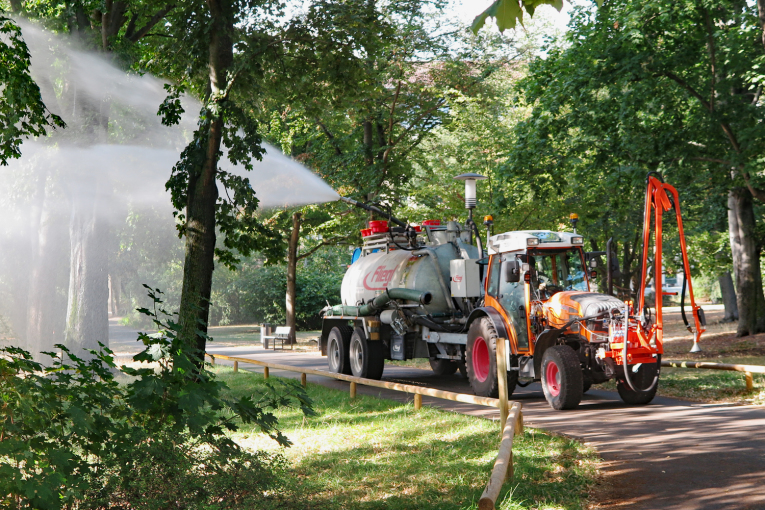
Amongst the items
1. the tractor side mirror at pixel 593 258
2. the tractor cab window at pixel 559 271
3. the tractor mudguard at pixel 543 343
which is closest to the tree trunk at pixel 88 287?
the tractor cab window at pixel 559 271

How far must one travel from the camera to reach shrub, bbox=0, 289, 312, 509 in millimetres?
4164

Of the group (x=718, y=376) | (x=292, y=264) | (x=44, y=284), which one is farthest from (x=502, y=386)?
(x=44, y=284)

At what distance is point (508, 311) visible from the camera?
11289mm

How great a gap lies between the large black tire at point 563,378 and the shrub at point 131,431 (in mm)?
5438

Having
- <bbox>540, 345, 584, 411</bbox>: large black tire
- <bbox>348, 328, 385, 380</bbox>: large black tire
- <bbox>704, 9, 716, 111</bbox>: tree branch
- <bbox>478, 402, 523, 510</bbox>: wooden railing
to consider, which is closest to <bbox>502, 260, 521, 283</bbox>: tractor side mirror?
<bbox>540, 345, 584, 411</bbox>: large black tire

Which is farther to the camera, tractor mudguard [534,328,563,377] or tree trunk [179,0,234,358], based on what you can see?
tree trunk [179,0,234,358]

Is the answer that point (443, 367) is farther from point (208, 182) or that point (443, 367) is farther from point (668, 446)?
point (668, 446)

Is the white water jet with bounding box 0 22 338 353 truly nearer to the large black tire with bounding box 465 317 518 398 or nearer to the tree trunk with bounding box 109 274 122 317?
the large black tire with bounding box 465 317 518 398

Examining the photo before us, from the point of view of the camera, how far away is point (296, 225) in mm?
25453

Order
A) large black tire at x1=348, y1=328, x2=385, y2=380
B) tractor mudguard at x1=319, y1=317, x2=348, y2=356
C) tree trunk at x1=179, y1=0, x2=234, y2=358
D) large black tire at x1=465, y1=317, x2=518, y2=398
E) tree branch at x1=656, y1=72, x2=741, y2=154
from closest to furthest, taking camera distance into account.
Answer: tree trunk at x1=179, y1=0, x2=234, y2=358
large black tire at x1=465, y1=317, x2=518, y2=398
large black tire at x1=348, y1=328, x2=385, y2=380
tree branch at x1=656, y1=72, x2=741, y2=154
tractor mudguard at x1=319, y1=317, x2=348, y2=356

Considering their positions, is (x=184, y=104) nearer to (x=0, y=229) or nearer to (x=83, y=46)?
(x=83, y=46)

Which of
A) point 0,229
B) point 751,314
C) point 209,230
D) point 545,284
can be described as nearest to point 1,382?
point 209,230

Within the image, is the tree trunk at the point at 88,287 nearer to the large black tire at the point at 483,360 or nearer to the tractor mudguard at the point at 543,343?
the large black tire at the point at 483,360

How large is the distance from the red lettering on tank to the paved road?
2.86 metres
